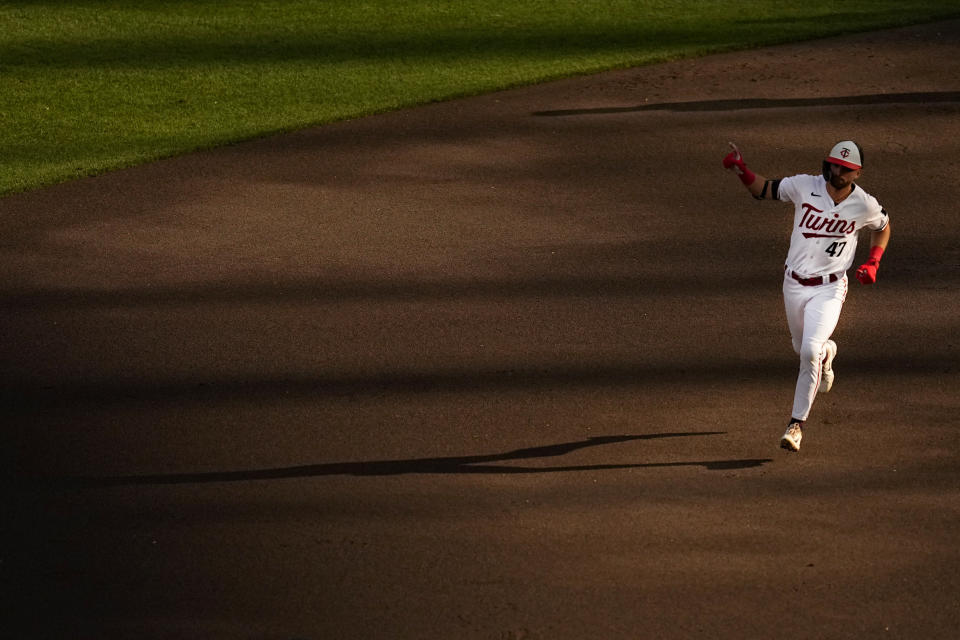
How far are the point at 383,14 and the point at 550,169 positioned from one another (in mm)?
7495

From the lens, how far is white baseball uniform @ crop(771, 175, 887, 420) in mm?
7879

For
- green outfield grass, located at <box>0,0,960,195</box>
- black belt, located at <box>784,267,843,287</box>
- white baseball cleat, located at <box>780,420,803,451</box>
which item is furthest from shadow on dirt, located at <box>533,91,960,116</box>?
white baseball cleat, located at <box>780,420,803,451</box>

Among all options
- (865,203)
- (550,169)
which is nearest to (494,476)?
(865,203)

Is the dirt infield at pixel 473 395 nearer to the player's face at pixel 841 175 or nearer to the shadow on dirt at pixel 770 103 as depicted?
the shadow on dirt at pixel 770 103

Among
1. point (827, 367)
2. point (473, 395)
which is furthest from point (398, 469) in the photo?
point (827, 367)

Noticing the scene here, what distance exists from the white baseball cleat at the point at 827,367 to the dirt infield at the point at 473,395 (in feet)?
0.73

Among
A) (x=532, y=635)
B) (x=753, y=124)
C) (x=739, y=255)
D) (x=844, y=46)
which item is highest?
(x=844, y=46)

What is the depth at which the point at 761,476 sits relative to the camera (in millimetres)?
7703

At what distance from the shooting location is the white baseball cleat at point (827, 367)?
818cm

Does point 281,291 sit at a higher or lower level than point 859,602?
higher

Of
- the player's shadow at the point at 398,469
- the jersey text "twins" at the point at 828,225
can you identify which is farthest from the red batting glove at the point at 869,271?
the player's shadow at the point at 398,469

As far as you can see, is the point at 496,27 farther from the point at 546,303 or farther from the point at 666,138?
the point at 546,303

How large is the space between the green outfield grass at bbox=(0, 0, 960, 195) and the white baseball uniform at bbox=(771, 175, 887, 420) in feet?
26.9

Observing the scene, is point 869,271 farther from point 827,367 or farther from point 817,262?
point 827,367
